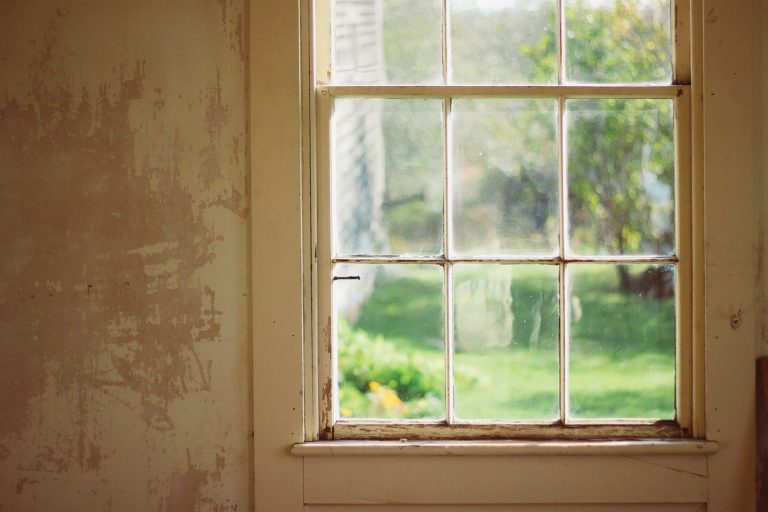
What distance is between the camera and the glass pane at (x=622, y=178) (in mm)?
1734

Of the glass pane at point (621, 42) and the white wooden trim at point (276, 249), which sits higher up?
the glass pane at point (621, 42)

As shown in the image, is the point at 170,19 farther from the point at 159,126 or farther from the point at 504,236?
the point at 504,236

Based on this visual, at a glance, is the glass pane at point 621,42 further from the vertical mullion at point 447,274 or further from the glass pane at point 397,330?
the glass pane at point 397,330

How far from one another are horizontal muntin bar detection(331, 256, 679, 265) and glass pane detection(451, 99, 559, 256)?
0.02m

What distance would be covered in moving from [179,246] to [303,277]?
13.2 inches

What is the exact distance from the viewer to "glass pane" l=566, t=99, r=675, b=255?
5.69 feet

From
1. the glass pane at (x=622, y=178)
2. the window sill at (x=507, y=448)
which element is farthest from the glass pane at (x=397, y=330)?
the glass pane at (x=622, y=178)

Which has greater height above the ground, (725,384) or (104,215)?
(104,215)

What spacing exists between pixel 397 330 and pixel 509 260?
1.17ft

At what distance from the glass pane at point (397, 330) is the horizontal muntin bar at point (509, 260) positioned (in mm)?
17

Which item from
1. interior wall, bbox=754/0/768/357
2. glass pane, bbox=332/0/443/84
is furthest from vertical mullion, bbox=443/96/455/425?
interior wall, bbox=754/0/768/357

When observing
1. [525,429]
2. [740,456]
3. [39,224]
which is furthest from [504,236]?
[39,224]

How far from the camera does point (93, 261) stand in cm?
169

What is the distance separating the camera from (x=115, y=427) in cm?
169
